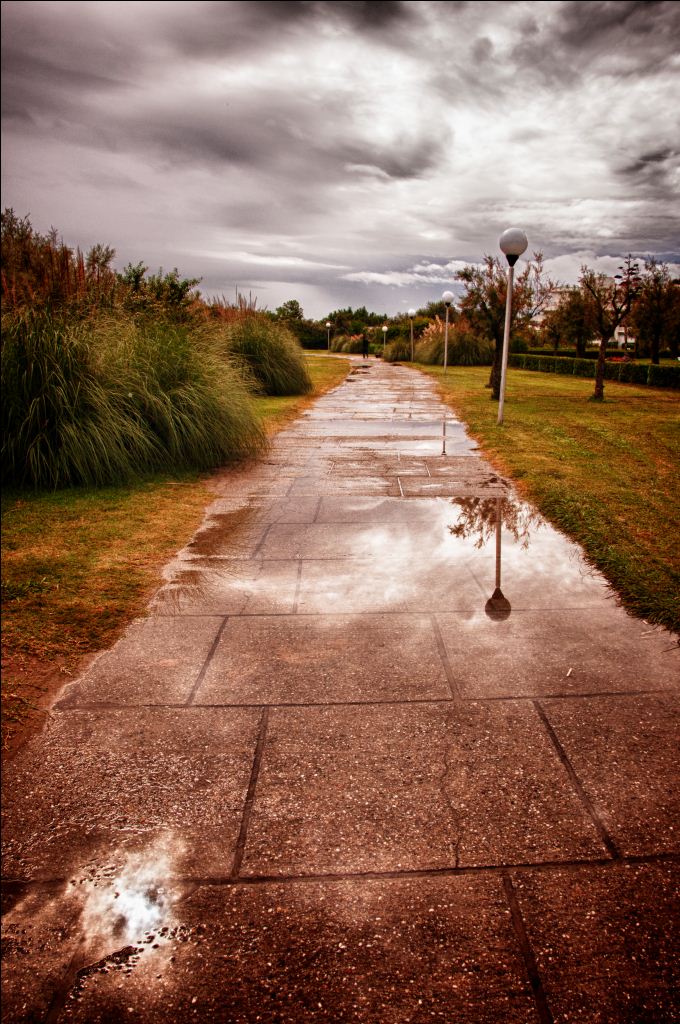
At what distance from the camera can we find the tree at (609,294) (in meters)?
13.6

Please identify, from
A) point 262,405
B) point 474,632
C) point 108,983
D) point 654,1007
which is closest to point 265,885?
point 108,983

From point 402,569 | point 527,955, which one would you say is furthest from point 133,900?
point 402,569

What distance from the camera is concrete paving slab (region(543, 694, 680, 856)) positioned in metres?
1.81

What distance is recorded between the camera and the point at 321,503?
5578 millimetres

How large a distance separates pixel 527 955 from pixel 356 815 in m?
0.61

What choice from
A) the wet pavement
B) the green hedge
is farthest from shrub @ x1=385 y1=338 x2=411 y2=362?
the wet pavement

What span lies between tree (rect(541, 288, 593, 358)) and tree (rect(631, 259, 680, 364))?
2.81 meters

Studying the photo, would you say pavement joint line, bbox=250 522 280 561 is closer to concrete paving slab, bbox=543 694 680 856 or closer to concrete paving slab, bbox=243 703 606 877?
concrete paving slab, bbox=243 703 606 877

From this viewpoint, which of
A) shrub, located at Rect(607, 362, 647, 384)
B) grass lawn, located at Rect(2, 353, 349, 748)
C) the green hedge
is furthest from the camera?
shrub, located at Rect(607, 362, 647, 384)

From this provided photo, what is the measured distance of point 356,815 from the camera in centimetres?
187

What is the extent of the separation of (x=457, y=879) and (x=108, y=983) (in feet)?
3.06

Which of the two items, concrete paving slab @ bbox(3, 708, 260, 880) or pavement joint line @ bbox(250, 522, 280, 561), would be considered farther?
pavement joint line @ bbox(250, 522, 280, 561)

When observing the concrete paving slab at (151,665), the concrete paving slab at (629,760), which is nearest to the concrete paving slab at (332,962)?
the concrete paving slab at (629,760)

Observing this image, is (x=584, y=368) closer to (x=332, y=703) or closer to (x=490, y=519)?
(x=490, y=519)
